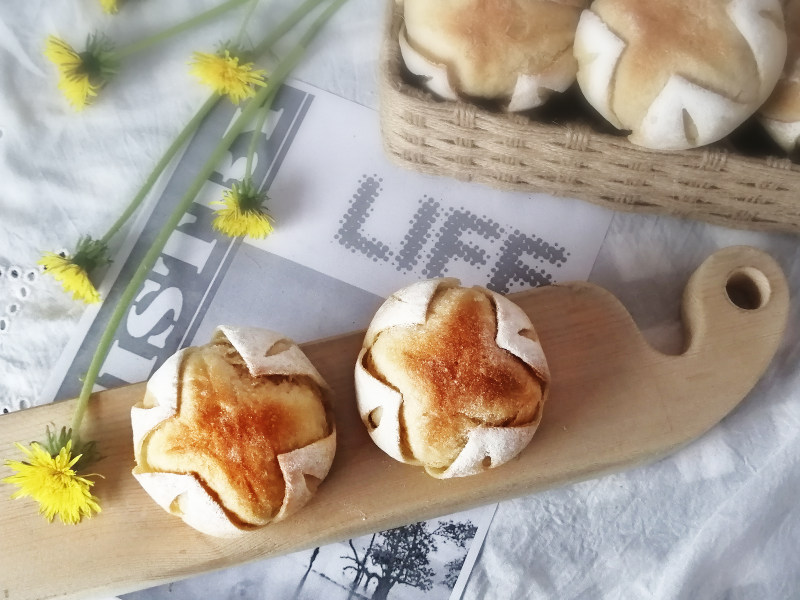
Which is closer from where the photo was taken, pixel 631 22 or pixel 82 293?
pixel 631 22

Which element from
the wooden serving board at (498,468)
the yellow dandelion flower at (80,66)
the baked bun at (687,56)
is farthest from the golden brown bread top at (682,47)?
the yellow dandelion flower at (80,66)

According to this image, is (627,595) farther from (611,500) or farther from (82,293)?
(82,293)

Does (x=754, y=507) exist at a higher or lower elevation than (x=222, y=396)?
higher

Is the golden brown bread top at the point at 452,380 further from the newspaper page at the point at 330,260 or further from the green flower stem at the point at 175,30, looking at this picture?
the green flower stem at the point at 175,30

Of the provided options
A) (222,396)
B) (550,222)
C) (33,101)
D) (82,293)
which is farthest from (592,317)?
(33,101)

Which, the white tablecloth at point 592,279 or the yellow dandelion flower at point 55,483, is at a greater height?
the white tablecloth at point 592,279

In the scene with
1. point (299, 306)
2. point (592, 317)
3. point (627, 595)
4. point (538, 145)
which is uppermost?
point (538, 145)

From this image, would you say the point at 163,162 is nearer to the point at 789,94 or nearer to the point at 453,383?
the point at 453,383
